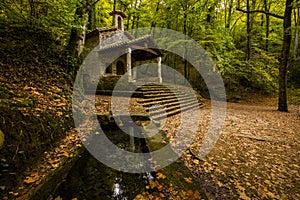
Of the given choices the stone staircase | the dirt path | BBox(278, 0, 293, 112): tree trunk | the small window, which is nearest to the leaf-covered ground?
the dirt path

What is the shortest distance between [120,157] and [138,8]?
60.1 ft

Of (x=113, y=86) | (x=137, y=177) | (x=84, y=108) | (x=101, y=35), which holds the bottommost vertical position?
(x=137, y=177)

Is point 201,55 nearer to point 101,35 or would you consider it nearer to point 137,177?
point 101,35

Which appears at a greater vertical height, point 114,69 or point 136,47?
point 136,47

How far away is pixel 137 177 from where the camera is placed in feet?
10.7

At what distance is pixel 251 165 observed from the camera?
352 cm

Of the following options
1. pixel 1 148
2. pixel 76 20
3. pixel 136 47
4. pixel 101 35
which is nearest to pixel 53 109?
pixel 1 148

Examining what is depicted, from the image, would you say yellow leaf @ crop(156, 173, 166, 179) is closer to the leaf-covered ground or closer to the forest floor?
the forest floor

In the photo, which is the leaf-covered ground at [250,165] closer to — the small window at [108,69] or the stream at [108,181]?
the stream at [108,181]

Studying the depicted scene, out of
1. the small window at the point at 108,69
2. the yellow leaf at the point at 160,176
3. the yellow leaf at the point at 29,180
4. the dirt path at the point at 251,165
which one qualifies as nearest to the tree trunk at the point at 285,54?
the dirt path at the point at 251,165

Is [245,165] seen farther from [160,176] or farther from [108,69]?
[108,69]

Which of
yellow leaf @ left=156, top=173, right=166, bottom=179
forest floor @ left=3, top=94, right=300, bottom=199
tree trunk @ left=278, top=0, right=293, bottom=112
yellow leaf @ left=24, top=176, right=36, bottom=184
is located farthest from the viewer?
tree trunk @ left=278, top=0, right=293, bottom=112

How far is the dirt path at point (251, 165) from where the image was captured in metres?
2.72

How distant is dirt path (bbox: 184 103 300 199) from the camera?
8.91ft
